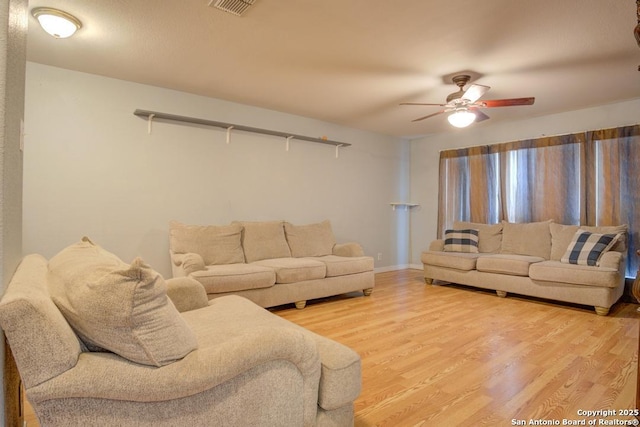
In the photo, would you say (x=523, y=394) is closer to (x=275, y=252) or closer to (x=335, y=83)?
(x=275, y=252)

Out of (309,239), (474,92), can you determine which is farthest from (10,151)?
(309,239)

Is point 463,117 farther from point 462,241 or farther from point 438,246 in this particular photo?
point 438,246

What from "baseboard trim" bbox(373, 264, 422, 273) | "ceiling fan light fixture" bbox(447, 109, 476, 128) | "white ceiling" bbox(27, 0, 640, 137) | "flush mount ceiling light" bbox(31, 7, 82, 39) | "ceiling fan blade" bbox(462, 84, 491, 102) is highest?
"white ceiling" bbox(27, 0, 640, 137)

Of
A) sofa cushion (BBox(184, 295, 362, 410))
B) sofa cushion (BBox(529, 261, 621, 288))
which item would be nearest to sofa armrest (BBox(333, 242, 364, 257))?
sofa cushion (BBox(529, 261, 621, 288))

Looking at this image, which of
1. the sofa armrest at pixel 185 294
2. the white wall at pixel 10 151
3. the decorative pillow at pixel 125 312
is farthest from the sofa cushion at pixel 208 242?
the decorative pillow at pixel 125 312

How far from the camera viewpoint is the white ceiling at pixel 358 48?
2371 mm

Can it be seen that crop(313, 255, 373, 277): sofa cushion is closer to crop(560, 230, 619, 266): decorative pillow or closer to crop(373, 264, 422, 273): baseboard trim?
crop(373, 264, 422, 273): baseboard trim

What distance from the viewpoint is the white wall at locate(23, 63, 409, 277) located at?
329 cm

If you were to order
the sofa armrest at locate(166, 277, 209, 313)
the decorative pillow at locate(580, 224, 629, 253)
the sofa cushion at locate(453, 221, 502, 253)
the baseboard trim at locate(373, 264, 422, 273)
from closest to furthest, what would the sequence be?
the sofa armrest at locate(166, 277, 209, 313)
the decorative pillow at locate(580, 224, 629, 253)
the sofa cushion at locate(453, 221, 502, 253)
the baseboard trim at locate(373, 264, 422, 273)

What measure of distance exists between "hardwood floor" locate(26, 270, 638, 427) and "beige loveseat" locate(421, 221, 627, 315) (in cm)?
21

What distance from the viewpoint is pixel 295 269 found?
370cm

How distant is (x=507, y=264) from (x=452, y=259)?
719 mm

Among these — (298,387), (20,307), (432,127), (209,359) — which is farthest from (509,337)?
(432,127)

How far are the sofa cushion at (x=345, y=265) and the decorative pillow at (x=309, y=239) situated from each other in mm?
208
